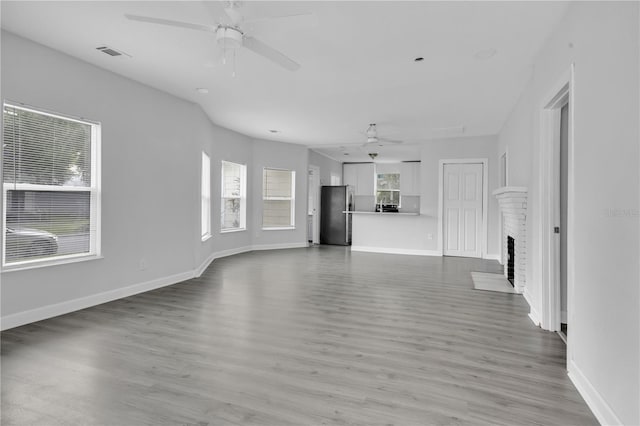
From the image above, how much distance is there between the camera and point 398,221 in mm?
8414

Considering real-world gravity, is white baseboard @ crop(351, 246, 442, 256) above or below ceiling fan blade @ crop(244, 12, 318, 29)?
below

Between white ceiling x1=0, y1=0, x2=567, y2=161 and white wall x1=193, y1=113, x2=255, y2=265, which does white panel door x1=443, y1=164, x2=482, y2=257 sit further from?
white wall x1=193, y1=113, x2=255, y2=265

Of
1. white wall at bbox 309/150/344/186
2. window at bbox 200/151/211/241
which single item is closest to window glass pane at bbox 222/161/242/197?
window at bbox 200/151/211/241

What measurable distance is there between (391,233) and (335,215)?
2.16 m

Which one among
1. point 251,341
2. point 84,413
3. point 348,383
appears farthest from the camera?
point 251,341

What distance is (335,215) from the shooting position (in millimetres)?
10234

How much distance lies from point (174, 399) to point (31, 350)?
1.48 metres

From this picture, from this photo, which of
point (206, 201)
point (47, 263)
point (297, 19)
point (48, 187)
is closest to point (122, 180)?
point (48, 187)

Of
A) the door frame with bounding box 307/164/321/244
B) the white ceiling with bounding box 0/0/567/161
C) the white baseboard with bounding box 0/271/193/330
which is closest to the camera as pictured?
the white ceiling with bounding box 0/0/567/161

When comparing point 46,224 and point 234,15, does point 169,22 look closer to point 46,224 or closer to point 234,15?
point 234,15

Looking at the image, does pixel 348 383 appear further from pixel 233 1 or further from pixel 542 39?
pixel 542 39

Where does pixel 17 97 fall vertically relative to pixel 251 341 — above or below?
above

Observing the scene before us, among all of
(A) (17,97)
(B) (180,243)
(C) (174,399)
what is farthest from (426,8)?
(B) (180,243)

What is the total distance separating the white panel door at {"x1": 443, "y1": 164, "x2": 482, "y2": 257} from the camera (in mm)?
7668
